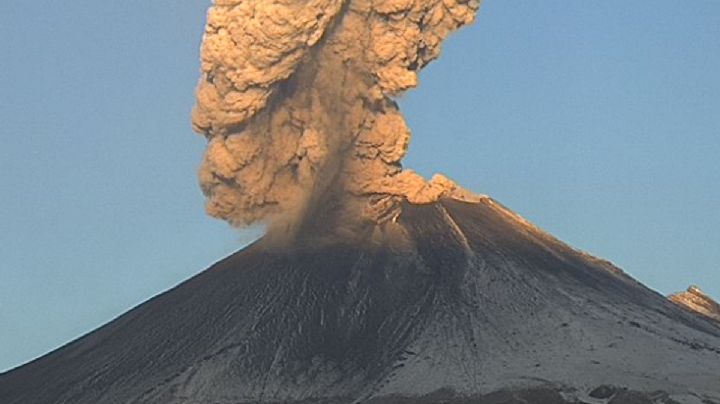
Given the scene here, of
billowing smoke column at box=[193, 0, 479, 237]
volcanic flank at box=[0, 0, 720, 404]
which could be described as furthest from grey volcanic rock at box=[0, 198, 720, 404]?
billowing smoke column at box=[193, 0, 479, 237]

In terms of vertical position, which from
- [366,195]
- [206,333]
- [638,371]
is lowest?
[638,371]

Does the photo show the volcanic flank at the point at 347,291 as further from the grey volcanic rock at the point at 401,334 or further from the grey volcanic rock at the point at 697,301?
the grey volcanic rock at the point at 697,301

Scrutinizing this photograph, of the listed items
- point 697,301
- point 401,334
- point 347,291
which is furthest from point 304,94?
point 697,301

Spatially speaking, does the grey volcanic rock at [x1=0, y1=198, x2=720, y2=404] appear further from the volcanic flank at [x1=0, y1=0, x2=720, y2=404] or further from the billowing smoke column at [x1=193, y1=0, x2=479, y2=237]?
the billowing smoke column at [x1=193, y1=0, x2=479, y2=237]

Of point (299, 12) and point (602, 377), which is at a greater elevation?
point (299, 12)

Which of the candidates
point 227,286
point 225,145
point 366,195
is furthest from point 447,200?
point 225,145

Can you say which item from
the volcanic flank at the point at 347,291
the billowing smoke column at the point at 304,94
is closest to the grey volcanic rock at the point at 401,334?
the volcanic flank at the point at 347,291

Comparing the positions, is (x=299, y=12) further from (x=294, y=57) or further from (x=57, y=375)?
(x=57, y=375)
